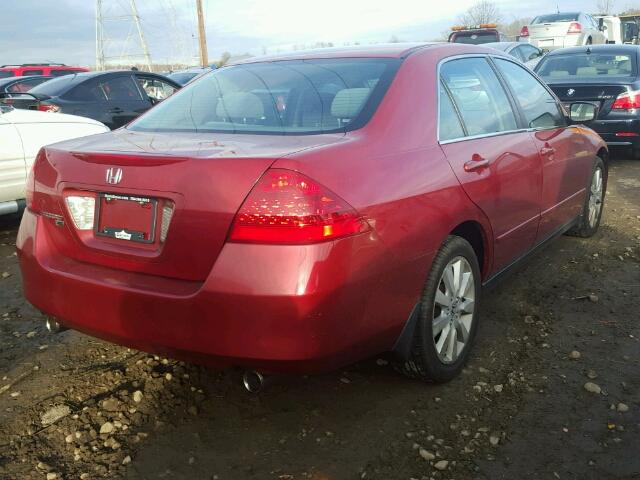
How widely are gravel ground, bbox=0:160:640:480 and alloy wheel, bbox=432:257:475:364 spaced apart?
0.17 meters

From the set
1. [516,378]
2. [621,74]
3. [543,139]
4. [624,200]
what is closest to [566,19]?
[621,74]

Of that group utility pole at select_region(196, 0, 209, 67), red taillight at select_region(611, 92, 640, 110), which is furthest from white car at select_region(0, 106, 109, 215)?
utility pole at select_region(196, 0, 209, 67)

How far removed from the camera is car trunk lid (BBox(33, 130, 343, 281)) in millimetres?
2248

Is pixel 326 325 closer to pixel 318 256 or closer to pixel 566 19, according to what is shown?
pixel 318 256

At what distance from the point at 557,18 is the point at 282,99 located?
18.7 m

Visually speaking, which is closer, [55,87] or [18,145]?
[18,145]

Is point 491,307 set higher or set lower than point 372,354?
lower

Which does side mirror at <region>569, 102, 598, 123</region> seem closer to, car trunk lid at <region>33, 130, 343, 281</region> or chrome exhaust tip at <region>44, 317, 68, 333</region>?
car trunk lid at <region>33, 130, 343, 281</region>

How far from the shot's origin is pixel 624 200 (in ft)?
22.1

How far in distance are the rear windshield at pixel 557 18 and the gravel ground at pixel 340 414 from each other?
16872 millimetres

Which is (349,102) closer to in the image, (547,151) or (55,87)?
(547,151)

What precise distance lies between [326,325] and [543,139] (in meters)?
2.31

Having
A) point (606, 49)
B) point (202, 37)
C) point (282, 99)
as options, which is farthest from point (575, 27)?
point (202, 37)

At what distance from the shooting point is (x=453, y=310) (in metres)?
3.01
